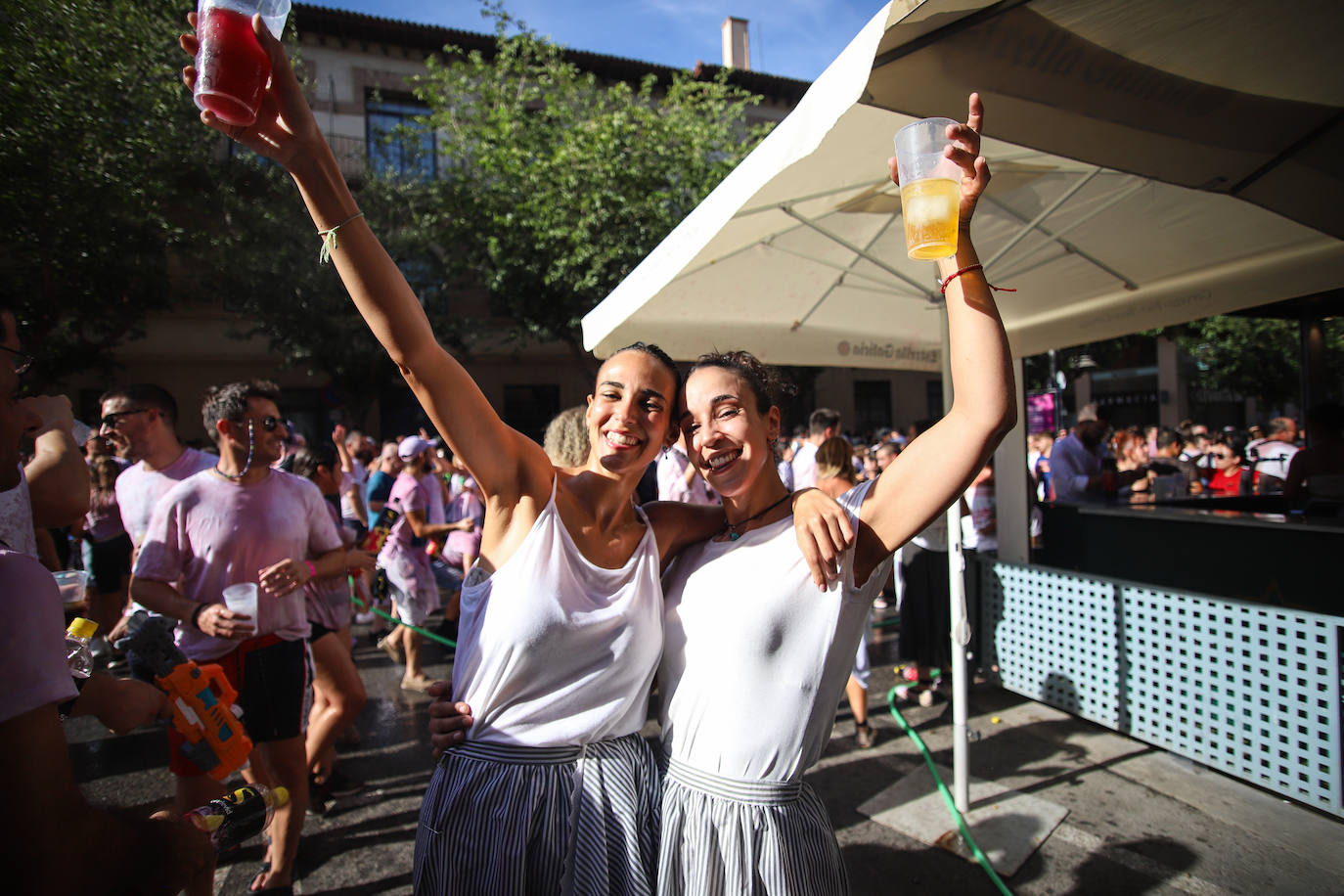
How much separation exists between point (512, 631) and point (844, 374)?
1013 inches

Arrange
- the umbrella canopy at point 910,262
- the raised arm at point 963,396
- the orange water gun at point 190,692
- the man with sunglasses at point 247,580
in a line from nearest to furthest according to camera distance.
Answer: the raised arm at point 963,396
the orange water gun at point 190,692
the umbrella canopy at point 910,262
the man with sunglasses at point 247,580

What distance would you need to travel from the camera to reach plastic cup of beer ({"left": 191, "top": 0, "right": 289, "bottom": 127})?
3.75ft

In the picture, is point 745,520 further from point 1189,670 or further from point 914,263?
point 1189,670

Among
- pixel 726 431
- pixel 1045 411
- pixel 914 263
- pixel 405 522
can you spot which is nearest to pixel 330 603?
pixel 405 522

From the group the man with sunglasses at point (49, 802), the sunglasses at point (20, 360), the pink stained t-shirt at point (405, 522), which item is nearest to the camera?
the man with sunglasses at point (49, 802)

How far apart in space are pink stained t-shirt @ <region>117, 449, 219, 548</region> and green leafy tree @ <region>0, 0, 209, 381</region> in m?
2.81

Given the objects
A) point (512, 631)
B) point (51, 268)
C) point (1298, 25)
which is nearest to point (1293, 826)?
point (1298, 25)

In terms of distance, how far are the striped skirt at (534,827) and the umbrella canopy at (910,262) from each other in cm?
168

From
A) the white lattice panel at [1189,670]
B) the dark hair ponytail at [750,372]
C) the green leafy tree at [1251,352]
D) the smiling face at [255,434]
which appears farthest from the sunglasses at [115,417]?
the green leafy tree at [1251,352]

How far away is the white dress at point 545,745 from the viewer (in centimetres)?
152

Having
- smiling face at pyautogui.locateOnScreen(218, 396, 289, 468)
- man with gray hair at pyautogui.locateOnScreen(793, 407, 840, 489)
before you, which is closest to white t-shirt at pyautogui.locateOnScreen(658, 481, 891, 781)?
smiling face at pyautogui.locateOnScreen(218, 396, 289, 468)

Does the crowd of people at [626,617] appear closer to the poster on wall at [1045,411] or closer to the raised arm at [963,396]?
the raised arm at [963,396]

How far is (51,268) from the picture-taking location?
9820 millimetres

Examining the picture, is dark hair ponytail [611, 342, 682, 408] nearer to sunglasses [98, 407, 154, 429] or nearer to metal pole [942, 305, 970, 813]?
metal pole [942, 305, 970, 813]
